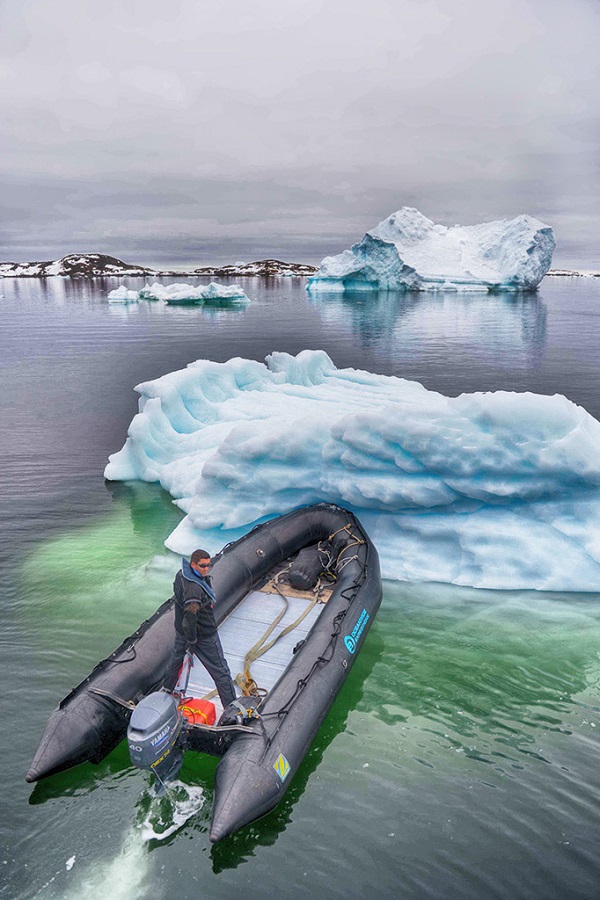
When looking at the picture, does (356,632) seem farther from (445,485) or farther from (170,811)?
(445,485)

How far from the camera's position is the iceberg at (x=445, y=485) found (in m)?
8.03

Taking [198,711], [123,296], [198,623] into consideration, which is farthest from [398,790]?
[123,296]

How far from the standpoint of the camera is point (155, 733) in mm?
4434

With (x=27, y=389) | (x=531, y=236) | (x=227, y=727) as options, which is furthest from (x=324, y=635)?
(x=531, y=236)

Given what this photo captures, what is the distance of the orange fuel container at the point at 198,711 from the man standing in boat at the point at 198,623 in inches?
5.5

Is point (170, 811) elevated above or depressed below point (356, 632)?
below

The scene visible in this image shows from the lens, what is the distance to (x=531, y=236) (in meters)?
54.8

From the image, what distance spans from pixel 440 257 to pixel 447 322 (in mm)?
23338

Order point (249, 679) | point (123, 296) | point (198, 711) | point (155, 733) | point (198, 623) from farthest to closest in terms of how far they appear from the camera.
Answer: point (123, 296) → point (249, 679) → point (198, 711) → point (198, 623) → point (155, 733)

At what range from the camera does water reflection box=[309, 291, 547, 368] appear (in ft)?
108

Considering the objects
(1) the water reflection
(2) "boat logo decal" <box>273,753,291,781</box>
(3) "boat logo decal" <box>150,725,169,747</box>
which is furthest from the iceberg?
(1) the water reflection

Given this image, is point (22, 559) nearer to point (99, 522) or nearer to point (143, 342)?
point (99, 522)

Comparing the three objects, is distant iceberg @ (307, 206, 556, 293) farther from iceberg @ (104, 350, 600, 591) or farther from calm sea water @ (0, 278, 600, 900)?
calm sea water @ (0, 278, 600, 900)

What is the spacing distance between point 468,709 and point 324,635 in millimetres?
1591
